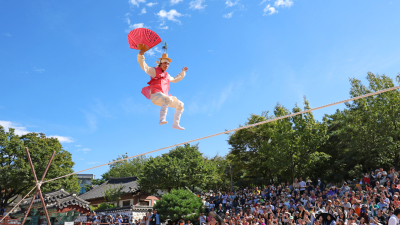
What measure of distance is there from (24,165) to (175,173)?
10.2 meters

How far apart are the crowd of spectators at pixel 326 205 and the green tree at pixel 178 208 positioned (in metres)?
1.25

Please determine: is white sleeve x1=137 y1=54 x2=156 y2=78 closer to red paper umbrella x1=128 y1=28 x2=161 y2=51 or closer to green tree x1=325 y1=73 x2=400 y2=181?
red paper umbrella x1=128 y1=28 x2=161 y2=51

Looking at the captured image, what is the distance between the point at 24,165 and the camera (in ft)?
68.9

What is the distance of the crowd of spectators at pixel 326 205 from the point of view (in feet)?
24.6

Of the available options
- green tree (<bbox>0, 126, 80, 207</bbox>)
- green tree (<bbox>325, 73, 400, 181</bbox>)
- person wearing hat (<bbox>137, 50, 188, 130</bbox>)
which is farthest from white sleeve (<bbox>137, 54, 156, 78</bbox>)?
green tree (<bbox>0, 126, 80, 207</bbox>)

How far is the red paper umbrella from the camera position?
163 inches

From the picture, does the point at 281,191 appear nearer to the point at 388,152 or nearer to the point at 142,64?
the point at 388,152

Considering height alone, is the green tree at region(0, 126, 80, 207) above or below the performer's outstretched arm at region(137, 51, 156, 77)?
above

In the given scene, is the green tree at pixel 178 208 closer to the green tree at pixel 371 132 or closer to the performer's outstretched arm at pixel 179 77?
the green tree at pixel 371 132

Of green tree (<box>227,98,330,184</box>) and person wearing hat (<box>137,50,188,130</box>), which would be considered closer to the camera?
person wearing hat (<box>137,50,188,130</box>)

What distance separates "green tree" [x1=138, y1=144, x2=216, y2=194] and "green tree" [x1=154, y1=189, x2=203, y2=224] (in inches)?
265

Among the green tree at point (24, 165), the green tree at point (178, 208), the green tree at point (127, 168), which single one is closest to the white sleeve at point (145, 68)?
the green tree at point (178, 208)

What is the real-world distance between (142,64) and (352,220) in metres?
5.78

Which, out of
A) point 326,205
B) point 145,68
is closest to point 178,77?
point 145,68
